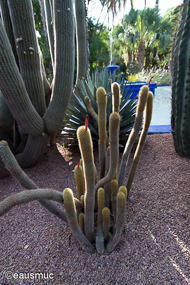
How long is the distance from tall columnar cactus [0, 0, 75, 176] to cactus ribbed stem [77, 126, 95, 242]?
161 centimetres

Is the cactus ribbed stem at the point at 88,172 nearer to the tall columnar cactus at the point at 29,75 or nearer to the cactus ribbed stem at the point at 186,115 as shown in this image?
the tall columnar cactus at the point at 29,75

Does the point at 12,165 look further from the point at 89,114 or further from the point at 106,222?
the point at 89,114

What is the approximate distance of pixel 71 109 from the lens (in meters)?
3.50

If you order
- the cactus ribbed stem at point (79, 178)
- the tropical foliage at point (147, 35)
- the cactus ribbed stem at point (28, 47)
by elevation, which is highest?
the tropical foliage at point (147, 35)

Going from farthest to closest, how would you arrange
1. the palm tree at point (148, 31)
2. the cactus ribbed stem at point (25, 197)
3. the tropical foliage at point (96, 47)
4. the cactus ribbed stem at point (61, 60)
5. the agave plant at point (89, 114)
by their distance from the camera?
the palm tree at point (148, 31), the tropical foliage at point (96, 47), the agave plant at point (89, 114), the cactus ribbed stem at point (61, 60), the cactus ribbed stem at point (25, 197)

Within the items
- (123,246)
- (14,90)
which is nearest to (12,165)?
(123,246)

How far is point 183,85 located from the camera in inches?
114

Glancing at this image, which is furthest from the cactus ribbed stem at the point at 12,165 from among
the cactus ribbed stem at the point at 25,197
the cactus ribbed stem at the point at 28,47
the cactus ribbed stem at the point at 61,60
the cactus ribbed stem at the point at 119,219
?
the cactus ribbed stem at the point at 28,47

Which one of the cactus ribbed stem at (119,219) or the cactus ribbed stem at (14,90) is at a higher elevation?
the cactus ribbed stem at (14,90)

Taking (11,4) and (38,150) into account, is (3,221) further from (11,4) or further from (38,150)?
(11,4)

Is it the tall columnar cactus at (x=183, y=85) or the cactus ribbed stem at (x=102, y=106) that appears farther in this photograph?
the tall columnar cactus at (x=183, y=85)

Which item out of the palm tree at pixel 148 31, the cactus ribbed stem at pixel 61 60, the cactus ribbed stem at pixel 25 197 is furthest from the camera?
the palm tree at pixel 148 31

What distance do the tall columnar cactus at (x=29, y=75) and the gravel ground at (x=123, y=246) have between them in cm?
83

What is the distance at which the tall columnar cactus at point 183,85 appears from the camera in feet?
9.34
